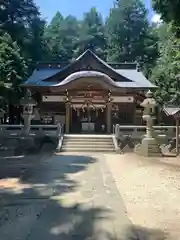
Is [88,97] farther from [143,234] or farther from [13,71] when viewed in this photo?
[143,234]

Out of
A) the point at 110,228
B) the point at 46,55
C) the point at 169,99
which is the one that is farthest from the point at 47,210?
the point at 46,55

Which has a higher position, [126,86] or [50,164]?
[126,86]

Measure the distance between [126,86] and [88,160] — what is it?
11.6 m

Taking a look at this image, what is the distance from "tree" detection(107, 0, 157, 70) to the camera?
5359cm

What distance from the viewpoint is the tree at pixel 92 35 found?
58.5 metres

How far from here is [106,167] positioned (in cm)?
1264

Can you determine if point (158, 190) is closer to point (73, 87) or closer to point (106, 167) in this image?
point (106, 167)

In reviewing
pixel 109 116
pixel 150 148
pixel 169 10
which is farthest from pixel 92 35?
pixel 169 10

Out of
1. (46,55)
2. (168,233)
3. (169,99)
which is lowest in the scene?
(168,233)

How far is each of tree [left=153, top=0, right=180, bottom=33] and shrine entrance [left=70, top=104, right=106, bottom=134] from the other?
14229 millimetres

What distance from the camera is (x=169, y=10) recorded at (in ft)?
35.2

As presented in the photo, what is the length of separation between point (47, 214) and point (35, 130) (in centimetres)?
1579

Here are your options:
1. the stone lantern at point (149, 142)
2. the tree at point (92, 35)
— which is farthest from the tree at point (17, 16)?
the stone lantern at point (149, 142)

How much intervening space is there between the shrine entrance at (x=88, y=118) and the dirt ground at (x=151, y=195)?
42.2 feet
